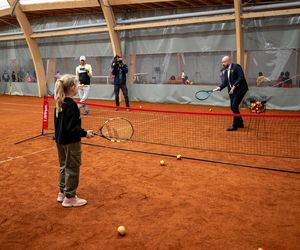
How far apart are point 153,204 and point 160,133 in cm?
424

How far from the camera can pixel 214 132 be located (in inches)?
318

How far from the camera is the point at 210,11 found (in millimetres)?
12141

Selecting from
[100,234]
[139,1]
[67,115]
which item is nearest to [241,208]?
[100,234]

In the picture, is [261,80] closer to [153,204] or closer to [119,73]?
[119,73]

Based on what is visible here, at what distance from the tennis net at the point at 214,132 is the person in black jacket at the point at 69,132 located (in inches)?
103

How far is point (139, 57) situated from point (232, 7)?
16.0 ft

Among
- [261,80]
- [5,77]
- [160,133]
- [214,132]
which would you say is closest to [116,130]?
[160,133]

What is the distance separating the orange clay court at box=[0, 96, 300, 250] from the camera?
3088 mm

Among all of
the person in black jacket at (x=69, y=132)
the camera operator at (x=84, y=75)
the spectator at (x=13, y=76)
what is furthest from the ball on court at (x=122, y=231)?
the spectator at (x=13, y=76)

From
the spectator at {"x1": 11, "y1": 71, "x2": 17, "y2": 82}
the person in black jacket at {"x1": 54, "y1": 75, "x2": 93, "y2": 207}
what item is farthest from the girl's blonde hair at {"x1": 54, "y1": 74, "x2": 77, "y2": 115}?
the spectator at {"x1": 11, "y1": 71, "x2": 17, "y2": 82}

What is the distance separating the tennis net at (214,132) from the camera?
6453mm

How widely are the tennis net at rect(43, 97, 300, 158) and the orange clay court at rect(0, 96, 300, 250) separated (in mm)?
640

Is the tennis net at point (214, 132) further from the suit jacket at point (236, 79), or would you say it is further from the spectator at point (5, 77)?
the spectator at point (5, 77)

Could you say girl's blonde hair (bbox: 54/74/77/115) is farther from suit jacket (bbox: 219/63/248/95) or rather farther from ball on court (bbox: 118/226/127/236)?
suit jacket (bbox: 219/63/248/95)
